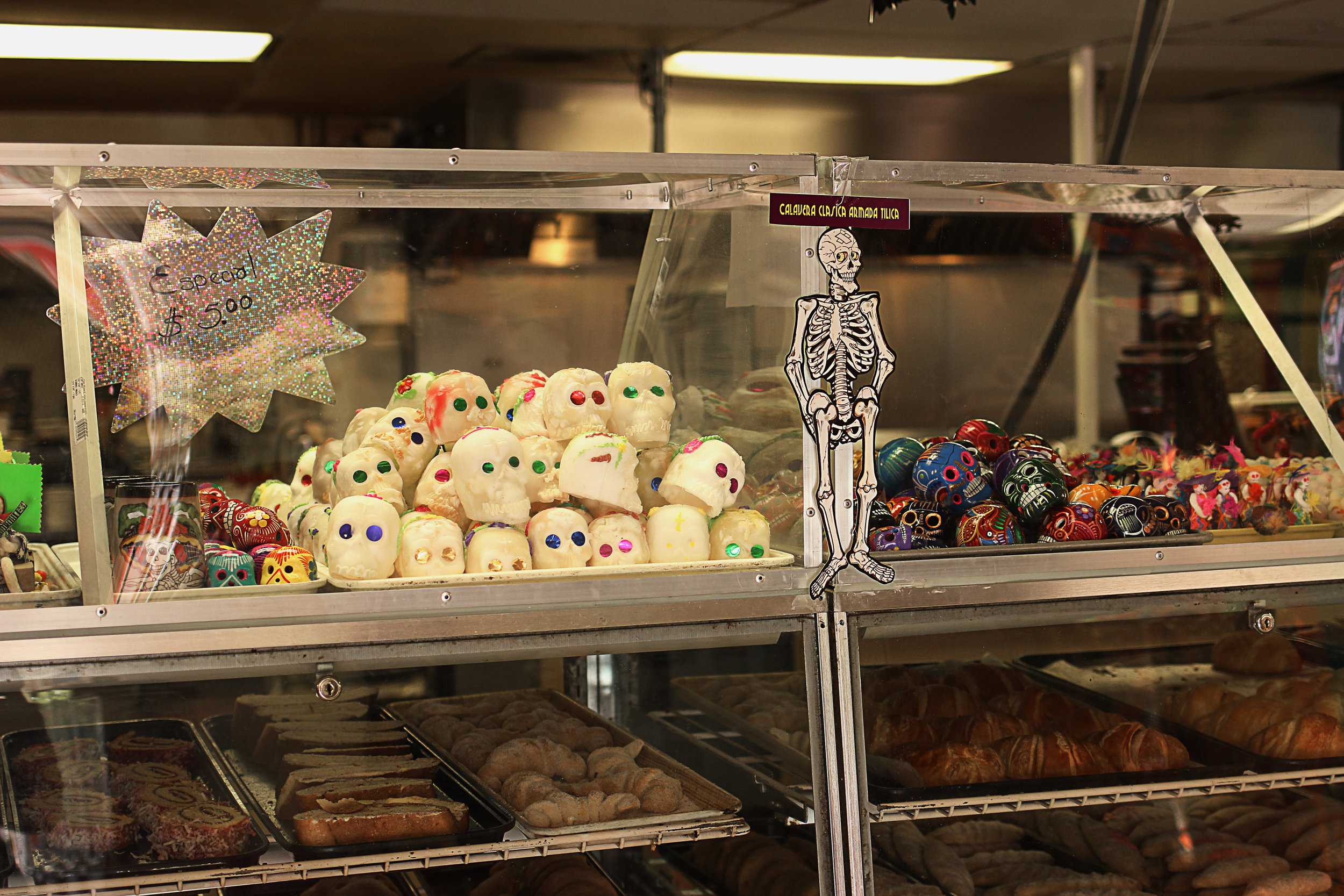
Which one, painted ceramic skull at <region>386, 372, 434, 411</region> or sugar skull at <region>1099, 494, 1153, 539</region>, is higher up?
painted ceramic skull at <region>386, 372, 434, 411</region>

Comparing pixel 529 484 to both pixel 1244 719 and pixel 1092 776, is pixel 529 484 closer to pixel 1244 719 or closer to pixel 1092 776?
pixel 1092 776

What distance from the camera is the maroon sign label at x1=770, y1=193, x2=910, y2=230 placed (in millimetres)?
1709

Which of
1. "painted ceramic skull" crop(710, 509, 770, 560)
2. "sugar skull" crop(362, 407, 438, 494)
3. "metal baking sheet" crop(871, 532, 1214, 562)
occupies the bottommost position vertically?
"metal baking sheet" crop(871, 532, 1214, 562)

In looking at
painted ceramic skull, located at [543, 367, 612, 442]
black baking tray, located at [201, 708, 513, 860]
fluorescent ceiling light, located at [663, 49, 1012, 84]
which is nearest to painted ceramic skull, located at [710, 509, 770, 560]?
painted ceramic skull, located at [543, 367, 612, 442]

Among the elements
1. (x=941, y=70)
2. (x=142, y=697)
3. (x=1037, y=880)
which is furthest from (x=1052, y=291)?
(x=941, y=70)

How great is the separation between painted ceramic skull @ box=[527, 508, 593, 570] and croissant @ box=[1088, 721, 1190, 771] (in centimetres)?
92

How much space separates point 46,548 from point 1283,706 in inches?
72.9

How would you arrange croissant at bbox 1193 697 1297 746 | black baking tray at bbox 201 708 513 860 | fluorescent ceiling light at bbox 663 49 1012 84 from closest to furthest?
black baking tray at bbox 201 708 513 860
croissant at bbox 1193 697 1297 746
fluorescent ceiling light at bbox 663 49 1012 84

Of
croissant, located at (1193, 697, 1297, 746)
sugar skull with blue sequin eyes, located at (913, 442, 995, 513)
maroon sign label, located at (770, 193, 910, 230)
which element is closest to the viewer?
maroon sign label, located at (770, 193, 910, 230)

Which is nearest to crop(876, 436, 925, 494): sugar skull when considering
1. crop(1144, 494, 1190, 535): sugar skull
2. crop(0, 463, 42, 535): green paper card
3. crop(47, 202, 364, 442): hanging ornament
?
crop(1144, 494, 1190, 535): sugar skull

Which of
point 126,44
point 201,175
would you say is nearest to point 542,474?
point 201,175

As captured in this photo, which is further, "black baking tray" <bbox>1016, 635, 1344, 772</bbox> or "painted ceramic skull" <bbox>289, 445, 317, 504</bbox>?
"black baking tray" <bbox>1016, 635, 1344, 772</bbox>

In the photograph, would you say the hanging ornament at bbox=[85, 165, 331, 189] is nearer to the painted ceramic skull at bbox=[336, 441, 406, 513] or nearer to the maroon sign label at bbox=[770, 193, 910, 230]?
the painted ceramic skull at bbox=[336, 441, 406, 513]

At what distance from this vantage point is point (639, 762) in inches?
78.0
